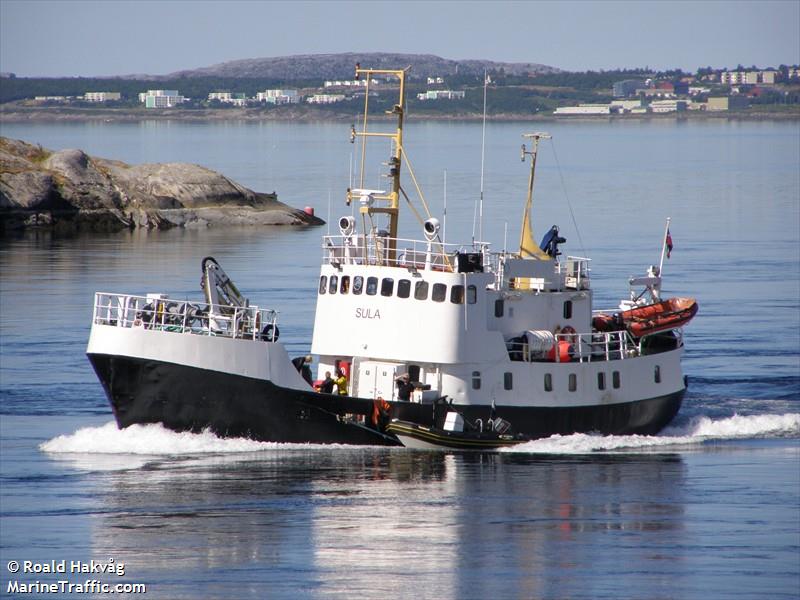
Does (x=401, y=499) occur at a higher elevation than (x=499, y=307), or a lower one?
lower

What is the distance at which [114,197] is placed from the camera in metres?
94.2

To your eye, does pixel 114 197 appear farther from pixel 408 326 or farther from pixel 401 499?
pixel 401 499

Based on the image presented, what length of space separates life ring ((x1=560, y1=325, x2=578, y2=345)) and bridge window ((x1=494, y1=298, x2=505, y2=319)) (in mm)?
1906

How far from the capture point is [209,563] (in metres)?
27.0

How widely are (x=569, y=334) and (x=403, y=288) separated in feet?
15.7

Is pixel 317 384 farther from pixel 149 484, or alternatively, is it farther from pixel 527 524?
pixel 527 524

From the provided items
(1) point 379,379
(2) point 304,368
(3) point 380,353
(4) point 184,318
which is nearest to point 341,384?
(1) point 379,379

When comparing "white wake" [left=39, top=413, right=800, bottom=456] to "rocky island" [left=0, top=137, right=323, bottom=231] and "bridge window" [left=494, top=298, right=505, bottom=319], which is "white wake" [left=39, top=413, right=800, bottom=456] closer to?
"bridge window" [left=494, top=298, right=505, bottom=319]

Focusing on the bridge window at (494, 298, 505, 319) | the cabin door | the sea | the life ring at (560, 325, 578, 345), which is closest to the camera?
the sea

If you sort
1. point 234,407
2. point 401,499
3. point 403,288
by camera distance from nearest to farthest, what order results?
point 401,499, point 234,407, point 403,288

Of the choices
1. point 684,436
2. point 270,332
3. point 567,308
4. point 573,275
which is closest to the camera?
point 270,332

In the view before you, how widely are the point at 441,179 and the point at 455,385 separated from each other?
9174 centimetres

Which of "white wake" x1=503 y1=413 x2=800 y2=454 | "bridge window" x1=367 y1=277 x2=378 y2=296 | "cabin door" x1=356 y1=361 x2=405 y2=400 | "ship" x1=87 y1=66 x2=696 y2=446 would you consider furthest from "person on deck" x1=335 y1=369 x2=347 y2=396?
"white wake" x1=503 y1=413 x2=800 y2=454

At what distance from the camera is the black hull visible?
112 ft
